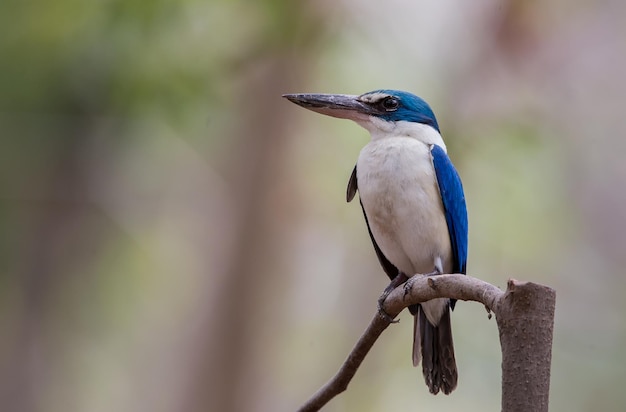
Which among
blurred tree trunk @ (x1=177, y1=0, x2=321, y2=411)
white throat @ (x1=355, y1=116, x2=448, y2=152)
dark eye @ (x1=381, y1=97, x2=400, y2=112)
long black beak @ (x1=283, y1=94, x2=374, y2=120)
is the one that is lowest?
blurred tree trunk @ (x1=177, y1=0, x2=321, y2=411)

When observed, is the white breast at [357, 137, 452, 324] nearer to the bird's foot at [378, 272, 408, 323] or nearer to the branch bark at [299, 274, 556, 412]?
the bird's foot at [378, 272, 408, 323]

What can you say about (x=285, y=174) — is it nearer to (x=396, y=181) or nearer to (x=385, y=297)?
(x=396, y=181)

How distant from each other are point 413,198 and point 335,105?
48 cm

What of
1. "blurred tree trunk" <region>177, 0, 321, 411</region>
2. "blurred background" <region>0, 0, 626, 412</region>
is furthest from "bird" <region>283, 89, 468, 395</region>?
"blurred tree trunk" <region>177, 0, 321, 411</region>

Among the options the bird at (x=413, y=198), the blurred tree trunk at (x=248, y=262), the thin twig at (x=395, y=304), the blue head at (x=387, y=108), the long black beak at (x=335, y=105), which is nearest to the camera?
the thin twig at (x=395, y=304)

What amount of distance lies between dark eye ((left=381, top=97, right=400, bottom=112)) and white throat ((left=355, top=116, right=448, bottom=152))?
7cm

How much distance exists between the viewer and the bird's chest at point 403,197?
3455mm

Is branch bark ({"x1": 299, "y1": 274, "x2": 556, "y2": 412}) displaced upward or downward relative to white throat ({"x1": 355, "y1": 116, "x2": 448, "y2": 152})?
downward

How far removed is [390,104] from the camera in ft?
12.2

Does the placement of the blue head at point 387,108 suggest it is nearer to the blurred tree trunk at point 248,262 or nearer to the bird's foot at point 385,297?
the bird's foot at point 385,297

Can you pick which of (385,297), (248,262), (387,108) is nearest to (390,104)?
(387,108)

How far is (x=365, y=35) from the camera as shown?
22.7 feet

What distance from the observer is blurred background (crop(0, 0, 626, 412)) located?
6738 millimetres

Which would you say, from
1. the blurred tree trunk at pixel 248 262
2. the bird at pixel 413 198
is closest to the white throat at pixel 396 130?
the bird at pixel 413 198
